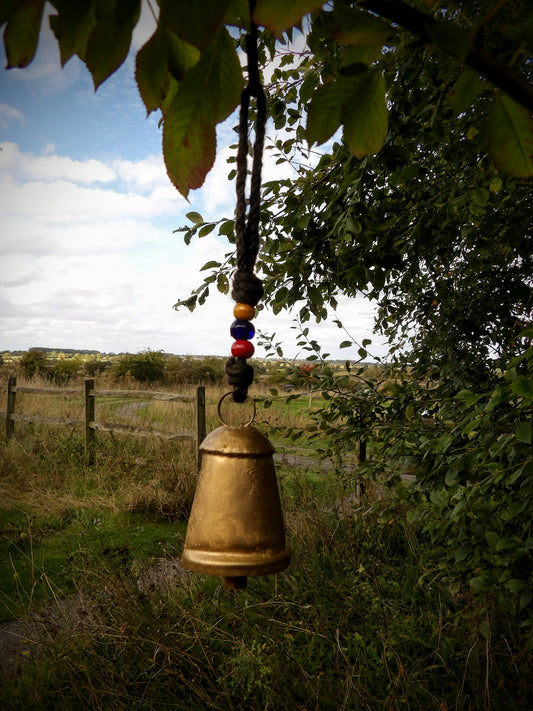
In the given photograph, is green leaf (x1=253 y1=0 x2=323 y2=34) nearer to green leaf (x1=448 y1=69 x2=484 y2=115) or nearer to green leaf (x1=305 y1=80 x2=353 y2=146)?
green leaf (x1=305 y1=80 x2=353 y2=146)

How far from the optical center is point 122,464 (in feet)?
24.5

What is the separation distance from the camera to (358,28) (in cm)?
54

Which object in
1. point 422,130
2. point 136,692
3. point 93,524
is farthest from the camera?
point 93,524

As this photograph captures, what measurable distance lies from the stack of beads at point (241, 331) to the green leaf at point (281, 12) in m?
0.61

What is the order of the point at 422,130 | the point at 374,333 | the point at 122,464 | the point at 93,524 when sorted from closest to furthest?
1. the point at 422,130
2. the point at 374,333
3. the point at 93,524
4. the point at 122,464

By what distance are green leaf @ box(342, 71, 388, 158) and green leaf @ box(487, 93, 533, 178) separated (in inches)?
5.8

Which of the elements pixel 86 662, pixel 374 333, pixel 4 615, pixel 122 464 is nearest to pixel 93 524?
pixel 4 615

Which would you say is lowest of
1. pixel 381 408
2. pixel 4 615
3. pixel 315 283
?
pixel 4 615

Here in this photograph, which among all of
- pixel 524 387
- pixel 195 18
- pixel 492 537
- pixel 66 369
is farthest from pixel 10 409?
pixel 195 18

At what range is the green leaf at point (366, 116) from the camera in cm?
62

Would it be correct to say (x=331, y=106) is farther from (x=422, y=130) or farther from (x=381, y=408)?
(x=381, y=408)

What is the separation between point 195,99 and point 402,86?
5.86 feet

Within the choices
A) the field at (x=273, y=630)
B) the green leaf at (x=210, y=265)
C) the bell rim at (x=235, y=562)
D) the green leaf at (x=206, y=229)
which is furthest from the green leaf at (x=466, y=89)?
the field at (x=273, y=630)

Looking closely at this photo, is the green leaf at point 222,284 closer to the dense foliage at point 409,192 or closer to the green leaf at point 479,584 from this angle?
the dense foliage at point 409,192
